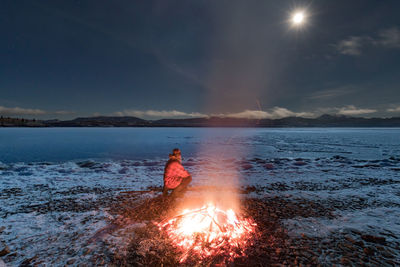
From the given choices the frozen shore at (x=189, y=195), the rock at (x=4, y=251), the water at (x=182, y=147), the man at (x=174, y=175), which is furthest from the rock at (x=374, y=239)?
the water at (x=182, y=147)

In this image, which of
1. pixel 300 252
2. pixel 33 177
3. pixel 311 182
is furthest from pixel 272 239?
pixel 33 177

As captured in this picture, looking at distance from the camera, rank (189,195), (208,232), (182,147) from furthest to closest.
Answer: (182,147), (189,195), (208,232)

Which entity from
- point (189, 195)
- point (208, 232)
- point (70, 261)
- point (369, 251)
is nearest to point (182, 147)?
point (189, 195)

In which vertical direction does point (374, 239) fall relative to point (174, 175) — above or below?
below

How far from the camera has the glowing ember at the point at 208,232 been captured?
4688 mm

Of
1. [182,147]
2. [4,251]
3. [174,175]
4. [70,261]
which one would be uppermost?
[174,175]

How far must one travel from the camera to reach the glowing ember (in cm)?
469

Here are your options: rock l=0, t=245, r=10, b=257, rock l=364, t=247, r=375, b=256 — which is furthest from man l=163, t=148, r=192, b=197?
rock l=364, t=247, r=375, b=256

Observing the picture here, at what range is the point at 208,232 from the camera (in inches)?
212

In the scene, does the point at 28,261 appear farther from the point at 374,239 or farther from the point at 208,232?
the point at 374,239

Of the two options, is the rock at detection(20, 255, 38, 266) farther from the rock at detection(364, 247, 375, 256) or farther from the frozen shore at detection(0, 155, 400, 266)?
the rock at detection(364, 247, 375, 256)

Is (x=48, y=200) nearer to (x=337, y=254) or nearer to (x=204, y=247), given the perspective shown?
(x=204, y=247)

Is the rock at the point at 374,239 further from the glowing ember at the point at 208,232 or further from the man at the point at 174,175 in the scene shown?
the man at the point at 174,175

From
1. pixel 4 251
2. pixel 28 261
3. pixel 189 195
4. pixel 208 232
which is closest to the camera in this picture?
pixel 28 261
